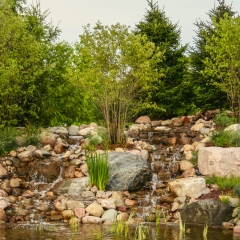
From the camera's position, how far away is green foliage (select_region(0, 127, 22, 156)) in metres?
13.3

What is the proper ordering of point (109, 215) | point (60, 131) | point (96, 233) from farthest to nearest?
point (60, 131)
point (109, 215)
point (96, 233)

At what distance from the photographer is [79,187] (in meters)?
11.2

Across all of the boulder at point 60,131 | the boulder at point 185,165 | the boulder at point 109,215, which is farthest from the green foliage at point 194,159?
the boulder at point 60,131

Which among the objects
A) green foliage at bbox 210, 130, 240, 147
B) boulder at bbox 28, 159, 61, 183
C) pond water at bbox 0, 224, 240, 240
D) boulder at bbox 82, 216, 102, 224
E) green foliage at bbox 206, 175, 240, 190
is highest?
green foliage at bbox 210, 130, 240, 147

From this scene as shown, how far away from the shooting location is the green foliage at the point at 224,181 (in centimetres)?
1069

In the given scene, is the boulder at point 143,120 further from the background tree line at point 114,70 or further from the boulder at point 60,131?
the boulder at point 60,131

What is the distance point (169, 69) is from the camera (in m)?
19.7

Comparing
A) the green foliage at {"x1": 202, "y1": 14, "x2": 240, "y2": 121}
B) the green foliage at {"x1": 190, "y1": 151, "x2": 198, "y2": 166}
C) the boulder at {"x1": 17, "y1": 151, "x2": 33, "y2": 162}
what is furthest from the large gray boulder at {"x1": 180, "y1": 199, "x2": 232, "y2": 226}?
the green foliage at {"x1": 202, "y1": 14, "x2": 240, "y2": 121}

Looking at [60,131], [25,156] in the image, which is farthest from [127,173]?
[60,131]

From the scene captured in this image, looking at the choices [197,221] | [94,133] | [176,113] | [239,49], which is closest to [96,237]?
[197,221]

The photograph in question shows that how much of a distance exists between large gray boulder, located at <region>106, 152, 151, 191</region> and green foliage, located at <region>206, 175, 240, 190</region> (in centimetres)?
175

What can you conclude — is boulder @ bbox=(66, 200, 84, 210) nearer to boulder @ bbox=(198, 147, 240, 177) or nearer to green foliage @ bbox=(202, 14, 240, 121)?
boulder @ bbox=(198, 147, 240, 177)

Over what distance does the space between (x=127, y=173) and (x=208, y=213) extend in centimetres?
281

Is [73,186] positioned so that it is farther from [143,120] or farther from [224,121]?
[143,120]
